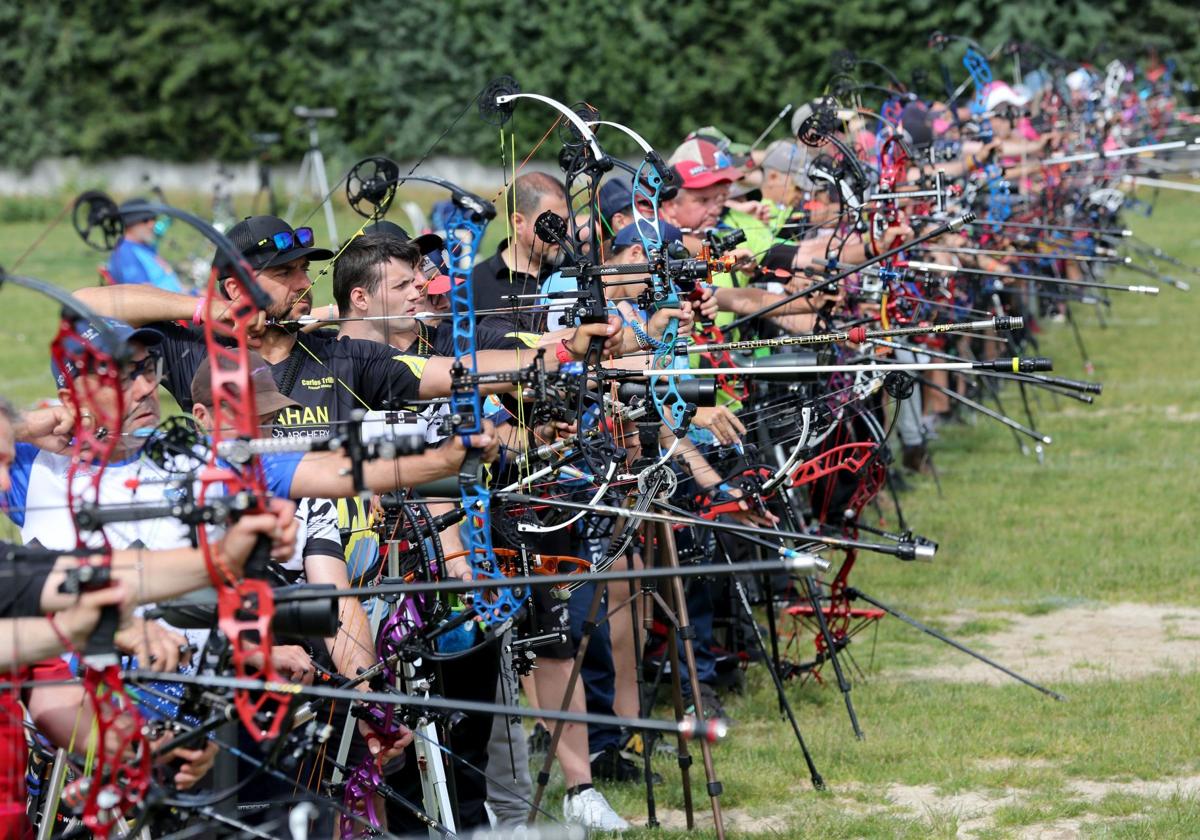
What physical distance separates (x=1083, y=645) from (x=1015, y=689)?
681 millimetres

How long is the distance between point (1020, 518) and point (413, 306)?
4813 millimetres

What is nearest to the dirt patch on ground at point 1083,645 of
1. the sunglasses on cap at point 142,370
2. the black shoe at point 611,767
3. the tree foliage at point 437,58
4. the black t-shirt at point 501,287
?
the black shoe at point 611,767

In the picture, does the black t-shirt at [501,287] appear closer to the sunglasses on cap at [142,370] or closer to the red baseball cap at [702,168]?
the red baseball cap at [702,168]

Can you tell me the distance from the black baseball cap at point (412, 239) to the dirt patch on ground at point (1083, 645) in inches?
102

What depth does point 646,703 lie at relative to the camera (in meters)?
5.41

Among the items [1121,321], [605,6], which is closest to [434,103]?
[605,6]

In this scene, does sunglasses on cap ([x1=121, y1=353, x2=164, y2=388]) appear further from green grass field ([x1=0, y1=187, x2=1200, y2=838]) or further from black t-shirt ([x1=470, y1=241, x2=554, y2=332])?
green grass field ([x1=0, y1=187, x2=1200, y2=838])

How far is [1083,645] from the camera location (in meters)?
6.72

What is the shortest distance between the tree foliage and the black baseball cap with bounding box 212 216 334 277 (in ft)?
71.4

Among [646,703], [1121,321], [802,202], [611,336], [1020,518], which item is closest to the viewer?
[611,336]

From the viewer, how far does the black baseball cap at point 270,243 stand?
14.2 ft

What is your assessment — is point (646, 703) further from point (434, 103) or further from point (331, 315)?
point (434, 103)

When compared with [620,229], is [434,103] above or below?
above

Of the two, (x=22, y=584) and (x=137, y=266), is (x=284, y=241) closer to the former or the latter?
(x=22, y=584)
